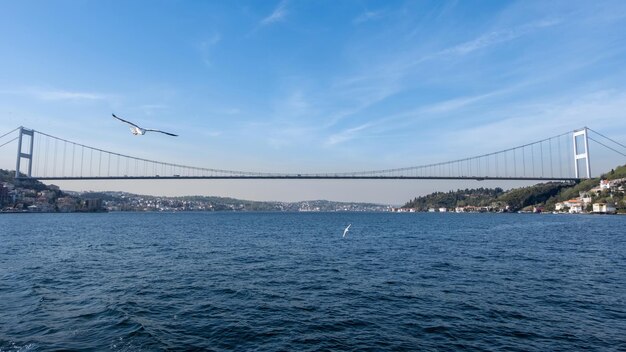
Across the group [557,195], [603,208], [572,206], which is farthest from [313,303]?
[557,195]

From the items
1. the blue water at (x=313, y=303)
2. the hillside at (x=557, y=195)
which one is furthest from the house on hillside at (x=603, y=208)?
the blue water at (x=313, y=303)

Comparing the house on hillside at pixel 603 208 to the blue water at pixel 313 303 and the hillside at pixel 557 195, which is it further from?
the blue water at pixel 313 303

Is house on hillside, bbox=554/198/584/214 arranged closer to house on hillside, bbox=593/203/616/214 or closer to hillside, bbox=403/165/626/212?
hillside, bbox=403/165/626/212

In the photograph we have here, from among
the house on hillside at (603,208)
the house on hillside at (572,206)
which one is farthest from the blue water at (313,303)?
the house on hillside at (572,206)

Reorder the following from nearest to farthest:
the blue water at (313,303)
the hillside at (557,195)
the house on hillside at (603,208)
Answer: the blue water at (313,303) < the house on hillside at (603,208) < the hillside at (557,195)

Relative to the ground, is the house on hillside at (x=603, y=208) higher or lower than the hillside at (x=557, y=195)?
lower

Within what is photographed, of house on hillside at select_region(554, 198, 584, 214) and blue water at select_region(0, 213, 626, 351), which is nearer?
blue water at select_region(0, 213, 626, 351)

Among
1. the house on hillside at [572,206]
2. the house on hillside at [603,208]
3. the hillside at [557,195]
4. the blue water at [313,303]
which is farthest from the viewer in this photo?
the house on hillside at [572,206]

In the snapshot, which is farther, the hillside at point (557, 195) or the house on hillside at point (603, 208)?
the hillside at point (557, 195)

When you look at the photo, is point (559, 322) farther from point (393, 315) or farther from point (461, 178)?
point (461, 178)

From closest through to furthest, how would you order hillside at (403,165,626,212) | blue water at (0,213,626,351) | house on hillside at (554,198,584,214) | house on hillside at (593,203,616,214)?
blue water at (0,213,626,351) < house on hillside at (593,203,616,214) < hillside at (403,165,626,212) < house on hillside at (554,198,584,214)

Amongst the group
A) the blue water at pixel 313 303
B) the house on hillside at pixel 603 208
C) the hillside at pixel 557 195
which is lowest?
the blue water at pixel 313 303

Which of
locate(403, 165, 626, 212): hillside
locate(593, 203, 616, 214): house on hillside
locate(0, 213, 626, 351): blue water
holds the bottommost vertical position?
locate(0, 213, 626, 351): blue water

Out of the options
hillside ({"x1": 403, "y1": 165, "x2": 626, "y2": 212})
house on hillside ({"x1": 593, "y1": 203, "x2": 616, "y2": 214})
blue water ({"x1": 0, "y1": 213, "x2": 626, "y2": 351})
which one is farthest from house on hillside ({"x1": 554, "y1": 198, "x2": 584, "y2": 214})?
blue water ({"x1": 0, "y1": 213, "x2": 626, "y2": 351})
